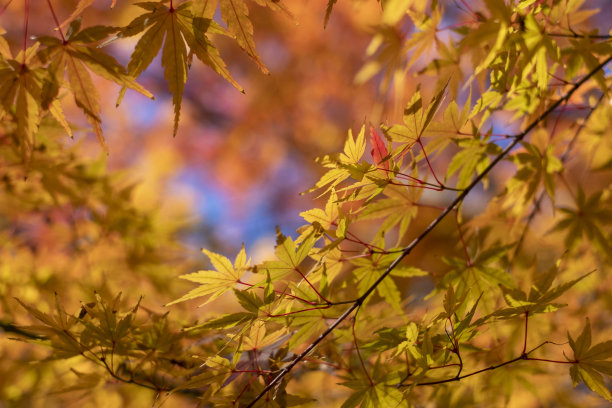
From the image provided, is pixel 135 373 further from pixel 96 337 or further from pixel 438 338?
pixel 438 338

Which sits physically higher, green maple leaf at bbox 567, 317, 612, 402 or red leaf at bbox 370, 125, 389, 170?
red leaf at bbox 370, 125, 389, 170

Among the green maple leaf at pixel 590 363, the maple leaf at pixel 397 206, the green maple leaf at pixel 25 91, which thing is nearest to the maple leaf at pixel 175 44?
the green maple leaf at pixel 25 91

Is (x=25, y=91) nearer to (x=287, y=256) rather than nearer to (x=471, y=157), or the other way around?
(x=287, y=256)

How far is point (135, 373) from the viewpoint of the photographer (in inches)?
30.6

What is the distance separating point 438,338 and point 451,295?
0.10 meters

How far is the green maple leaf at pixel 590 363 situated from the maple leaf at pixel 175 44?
624 millimetres

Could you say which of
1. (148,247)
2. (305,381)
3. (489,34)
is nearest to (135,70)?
(489,34)

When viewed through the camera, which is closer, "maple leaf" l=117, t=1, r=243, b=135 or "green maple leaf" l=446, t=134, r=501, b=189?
"maple leaf" l=117, t=1, r=243, b=135

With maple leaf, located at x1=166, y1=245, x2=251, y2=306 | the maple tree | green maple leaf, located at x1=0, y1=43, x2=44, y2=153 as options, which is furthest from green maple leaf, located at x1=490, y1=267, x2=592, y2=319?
green maple leaf, located at x1=0, y1=43, x2=44, y2=153

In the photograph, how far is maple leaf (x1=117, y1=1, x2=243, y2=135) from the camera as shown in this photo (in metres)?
0.66

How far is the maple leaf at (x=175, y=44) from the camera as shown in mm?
657

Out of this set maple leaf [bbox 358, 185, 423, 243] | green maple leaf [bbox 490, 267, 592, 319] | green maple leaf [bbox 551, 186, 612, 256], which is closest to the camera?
green maple leaf [bbox 490, 267, 592, 319]

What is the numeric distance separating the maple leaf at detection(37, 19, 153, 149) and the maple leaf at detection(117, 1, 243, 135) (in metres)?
0.04

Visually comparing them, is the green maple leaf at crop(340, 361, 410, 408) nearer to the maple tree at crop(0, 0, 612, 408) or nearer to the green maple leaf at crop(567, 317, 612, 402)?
the maple tree at crop(0, 0, 612, 408)
